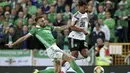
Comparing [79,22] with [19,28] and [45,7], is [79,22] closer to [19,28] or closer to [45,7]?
[19,28]

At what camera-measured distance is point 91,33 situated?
18969 mm

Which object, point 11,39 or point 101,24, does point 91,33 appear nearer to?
point 101,24

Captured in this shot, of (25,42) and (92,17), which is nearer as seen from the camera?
(92,17)

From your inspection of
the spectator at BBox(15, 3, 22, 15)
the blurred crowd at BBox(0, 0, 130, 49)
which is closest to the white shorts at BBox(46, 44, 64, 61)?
the blurred crowd at BBox(0, 0, 130, 49)

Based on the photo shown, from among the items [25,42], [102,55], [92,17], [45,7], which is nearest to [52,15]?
[45,7]

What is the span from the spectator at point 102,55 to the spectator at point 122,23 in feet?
4.25

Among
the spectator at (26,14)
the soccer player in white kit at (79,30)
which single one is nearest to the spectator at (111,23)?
the spectator at (26,14)

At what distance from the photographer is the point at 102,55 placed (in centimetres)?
1811

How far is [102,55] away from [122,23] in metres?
1.96

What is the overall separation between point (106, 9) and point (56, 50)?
684cm

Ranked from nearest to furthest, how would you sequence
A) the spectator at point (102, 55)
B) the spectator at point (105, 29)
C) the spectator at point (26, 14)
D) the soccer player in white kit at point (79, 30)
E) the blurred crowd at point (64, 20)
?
the soccer player in white kit at point (79, 30)
the spectator at point (102, 55)
the spectator at point (105, 29)
the blurred crowd at point (64, 20)
the spectator at point (26, 14)

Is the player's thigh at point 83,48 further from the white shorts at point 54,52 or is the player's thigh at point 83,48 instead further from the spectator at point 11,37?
the spectator at point 11,37

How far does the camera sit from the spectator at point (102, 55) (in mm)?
18062

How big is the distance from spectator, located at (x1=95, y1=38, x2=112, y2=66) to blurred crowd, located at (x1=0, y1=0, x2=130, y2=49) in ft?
1.50
